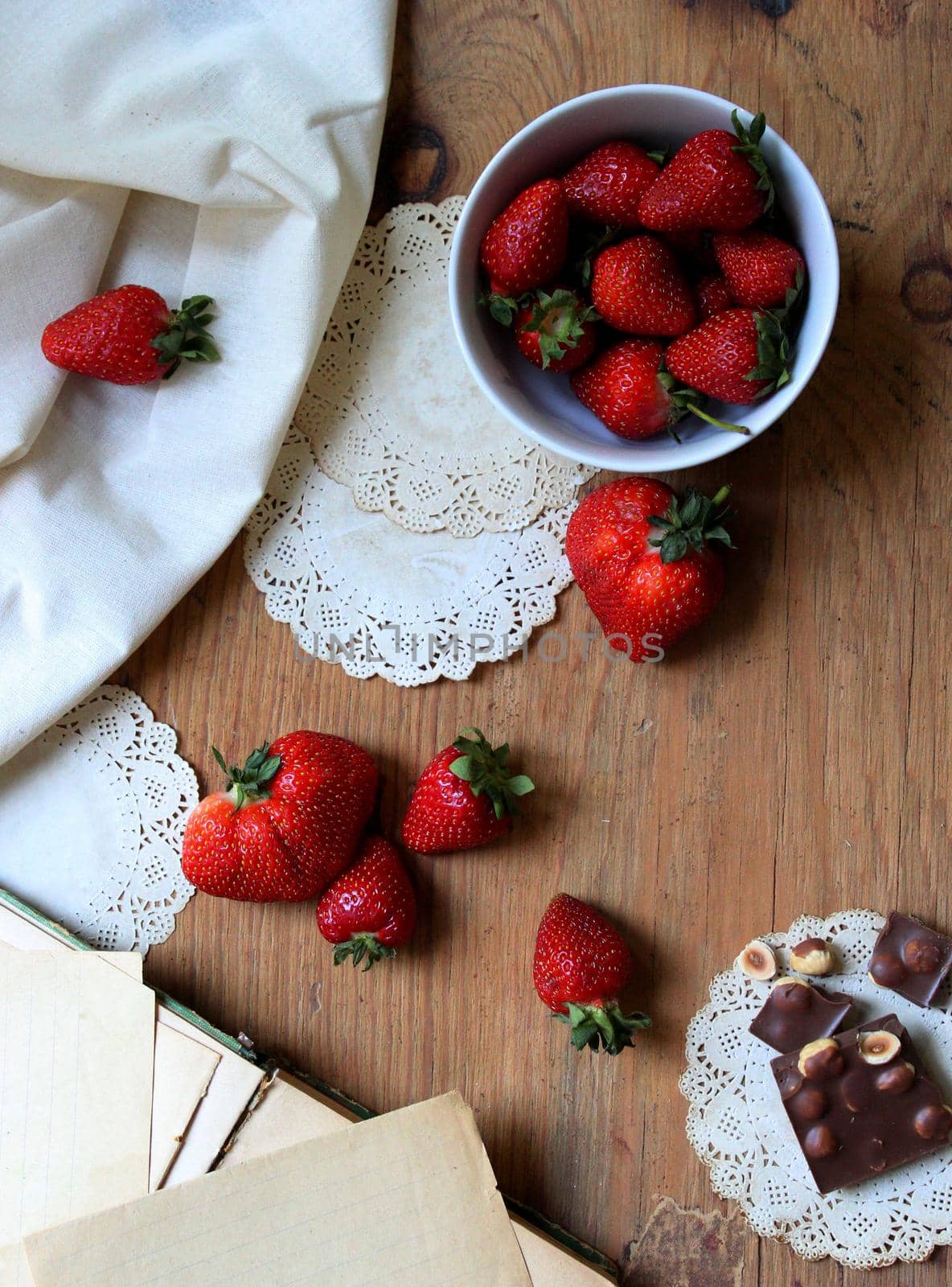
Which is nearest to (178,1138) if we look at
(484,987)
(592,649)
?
(484,987)

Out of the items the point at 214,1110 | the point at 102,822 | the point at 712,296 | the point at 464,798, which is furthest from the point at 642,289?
the point at 214,1110

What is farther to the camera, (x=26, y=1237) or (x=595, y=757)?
(x=595, y=757)

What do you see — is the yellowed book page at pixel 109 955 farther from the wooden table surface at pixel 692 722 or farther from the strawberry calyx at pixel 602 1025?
the strawberry calyx at pixel 602 1025

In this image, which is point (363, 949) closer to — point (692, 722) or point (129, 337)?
point (692, 722)

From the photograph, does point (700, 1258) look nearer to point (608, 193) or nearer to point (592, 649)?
point (592, 649)

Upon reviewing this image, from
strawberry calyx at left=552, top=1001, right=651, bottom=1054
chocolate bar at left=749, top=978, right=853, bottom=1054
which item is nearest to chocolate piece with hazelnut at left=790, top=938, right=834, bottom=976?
chocolate bar at left=749, top=978, right=853, bottom=1054

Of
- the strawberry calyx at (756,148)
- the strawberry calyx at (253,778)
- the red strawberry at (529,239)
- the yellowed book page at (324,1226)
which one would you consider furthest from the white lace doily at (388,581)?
the yellowed book page at (324,1226)
